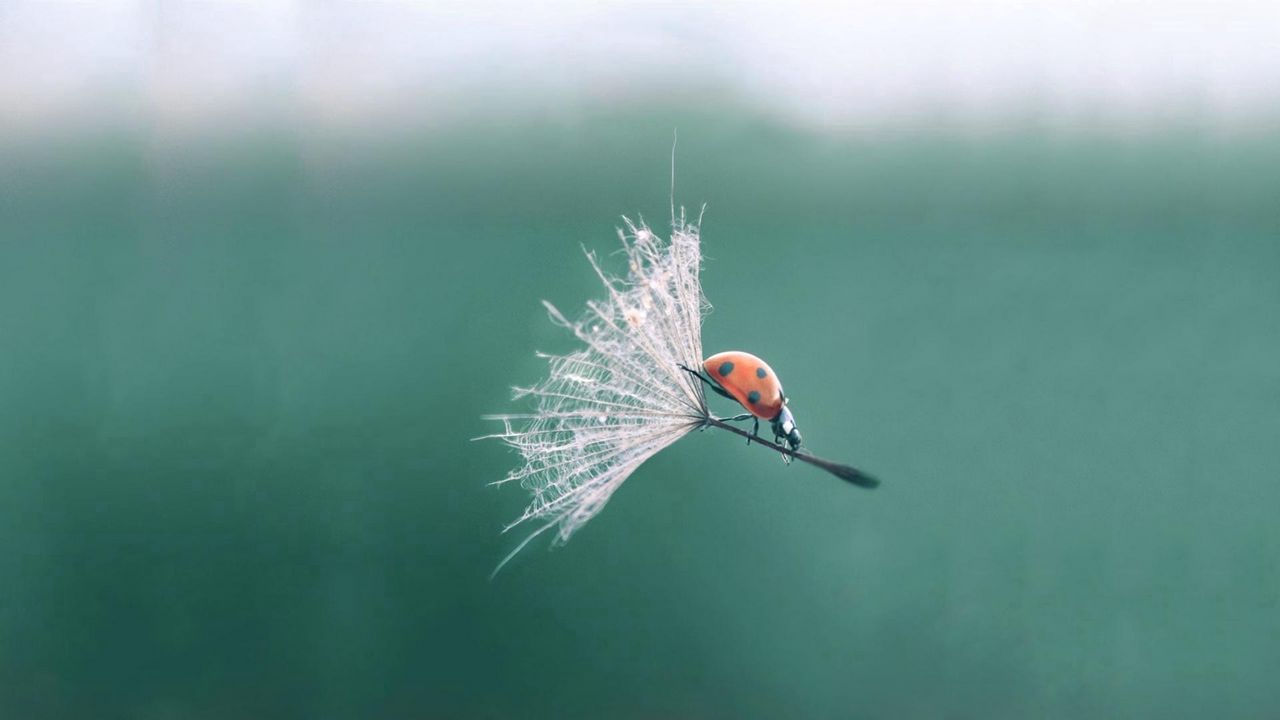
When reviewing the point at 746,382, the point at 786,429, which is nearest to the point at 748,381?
Result: the point at 746,382

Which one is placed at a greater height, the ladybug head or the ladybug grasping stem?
the ladybug grasping stem

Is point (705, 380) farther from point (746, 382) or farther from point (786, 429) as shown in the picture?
point (786, 429)

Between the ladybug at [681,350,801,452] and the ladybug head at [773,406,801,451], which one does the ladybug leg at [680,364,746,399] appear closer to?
the ladybug at [681,350,801,452]

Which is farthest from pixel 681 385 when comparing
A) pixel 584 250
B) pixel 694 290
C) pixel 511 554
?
pixel 511 554

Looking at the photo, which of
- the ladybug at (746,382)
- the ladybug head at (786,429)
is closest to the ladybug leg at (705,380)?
the ladybug at (746,382)

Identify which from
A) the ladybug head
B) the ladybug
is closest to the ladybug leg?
the ladybug

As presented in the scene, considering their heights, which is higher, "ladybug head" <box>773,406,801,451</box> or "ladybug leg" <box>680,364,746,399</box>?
"ladybug leg" <box>680,364,746,399</box>

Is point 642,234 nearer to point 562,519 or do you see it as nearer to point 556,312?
point 556,312
